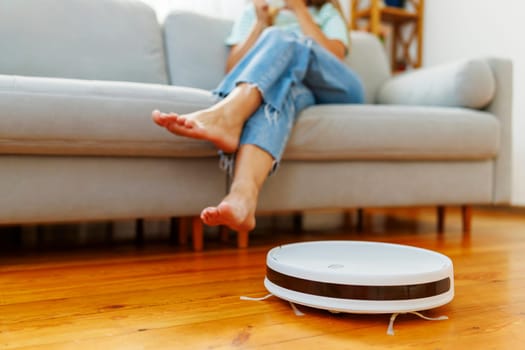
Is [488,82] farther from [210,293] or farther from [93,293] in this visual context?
[93,293]

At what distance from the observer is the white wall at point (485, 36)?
2.33 metres

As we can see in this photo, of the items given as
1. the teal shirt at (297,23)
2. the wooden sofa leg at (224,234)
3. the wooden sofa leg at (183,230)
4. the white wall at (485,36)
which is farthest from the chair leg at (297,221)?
the white wall at (485,36)

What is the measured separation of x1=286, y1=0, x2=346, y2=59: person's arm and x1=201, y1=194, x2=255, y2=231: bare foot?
2.45ft

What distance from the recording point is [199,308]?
0.73m

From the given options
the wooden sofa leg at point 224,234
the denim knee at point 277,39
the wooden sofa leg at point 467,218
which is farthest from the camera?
the wooden sofa leg at point 467,218

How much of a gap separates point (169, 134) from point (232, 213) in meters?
0.29

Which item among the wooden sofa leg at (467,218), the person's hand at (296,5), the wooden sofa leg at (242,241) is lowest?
the wooden sofa leg at (467,218)

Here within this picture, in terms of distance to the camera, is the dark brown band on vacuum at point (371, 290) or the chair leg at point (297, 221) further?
the chair leg at point (297, 221)

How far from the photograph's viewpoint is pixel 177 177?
118 cm

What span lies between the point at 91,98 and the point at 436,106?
43.9 inches

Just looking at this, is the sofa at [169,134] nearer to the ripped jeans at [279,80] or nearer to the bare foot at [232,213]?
the ripped jeans at [279,80]

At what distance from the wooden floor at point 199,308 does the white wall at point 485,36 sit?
1284 mm

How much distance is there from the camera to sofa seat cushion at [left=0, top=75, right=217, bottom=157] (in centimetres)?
99

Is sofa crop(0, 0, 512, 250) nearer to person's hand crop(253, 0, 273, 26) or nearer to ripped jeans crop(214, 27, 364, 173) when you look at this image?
ripped jeans crop(214, 27, 364, 173)
